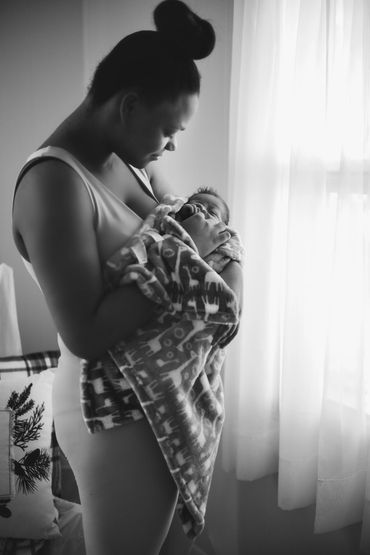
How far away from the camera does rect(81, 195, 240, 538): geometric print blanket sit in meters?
0.82

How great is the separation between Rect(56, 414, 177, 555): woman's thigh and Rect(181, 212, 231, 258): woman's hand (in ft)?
1.08

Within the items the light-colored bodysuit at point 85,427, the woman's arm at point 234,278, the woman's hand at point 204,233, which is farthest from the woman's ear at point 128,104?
the woman's arm at point 234,278

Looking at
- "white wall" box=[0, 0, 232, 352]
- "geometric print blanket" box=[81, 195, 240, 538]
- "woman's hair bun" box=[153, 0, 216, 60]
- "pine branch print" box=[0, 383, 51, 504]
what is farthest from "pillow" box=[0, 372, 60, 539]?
"woman's hair bun" box=[153, 0, 216, 60]

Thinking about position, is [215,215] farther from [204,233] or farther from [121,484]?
[121,484]

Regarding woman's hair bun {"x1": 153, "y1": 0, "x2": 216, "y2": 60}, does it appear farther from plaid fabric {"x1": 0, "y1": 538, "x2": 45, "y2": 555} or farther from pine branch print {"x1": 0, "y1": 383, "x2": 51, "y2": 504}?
plaid fabric {"x1": 0, "y1": 538, "x2": 45, "y2": 555}

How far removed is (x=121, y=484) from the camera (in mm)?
844

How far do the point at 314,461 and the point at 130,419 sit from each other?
0.94 metres

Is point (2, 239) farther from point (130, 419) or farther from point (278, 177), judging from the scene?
point (130, 419)

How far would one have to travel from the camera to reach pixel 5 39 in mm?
1758

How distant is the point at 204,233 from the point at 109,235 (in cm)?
19

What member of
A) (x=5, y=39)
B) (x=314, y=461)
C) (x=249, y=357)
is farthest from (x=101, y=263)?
(x=5, y=39)

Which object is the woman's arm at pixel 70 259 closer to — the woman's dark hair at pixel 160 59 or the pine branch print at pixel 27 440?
the woman's dark hair at pixel 160 59

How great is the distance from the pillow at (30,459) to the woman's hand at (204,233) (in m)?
0.86

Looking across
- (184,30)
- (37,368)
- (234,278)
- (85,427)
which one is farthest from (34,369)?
(184,30)
